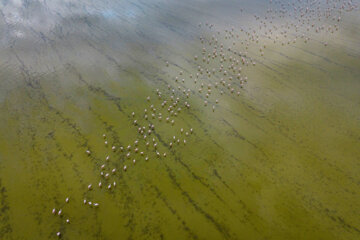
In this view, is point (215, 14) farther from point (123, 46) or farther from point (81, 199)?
point (81, 199)

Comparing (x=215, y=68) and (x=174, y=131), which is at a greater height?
(x=215, y=68)

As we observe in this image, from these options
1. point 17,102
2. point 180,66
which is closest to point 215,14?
point 180,66

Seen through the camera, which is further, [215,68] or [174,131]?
[215,68]

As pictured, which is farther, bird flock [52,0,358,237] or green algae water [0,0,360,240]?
bird flock [52,0,358,237]

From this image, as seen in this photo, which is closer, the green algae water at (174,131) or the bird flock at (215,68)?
the green algae water at (174,131)
